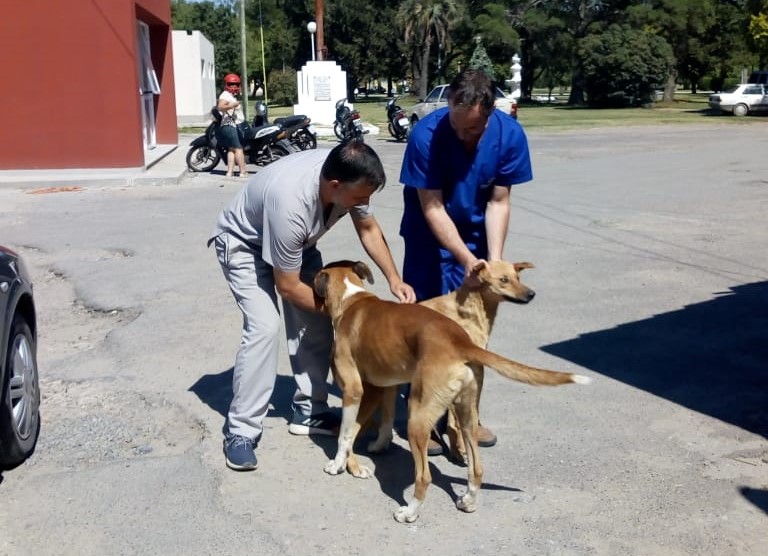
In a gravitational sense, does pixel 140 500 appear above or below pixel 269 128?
below

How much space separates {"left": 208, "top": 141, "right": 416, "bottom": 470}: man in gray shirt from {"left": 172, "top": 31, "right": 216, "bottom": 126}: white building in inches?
1366

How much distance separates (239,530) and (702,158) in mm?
18291

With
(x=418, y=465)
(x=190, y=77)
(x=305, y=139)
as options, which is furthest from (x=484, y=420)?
(x=190, y=77)

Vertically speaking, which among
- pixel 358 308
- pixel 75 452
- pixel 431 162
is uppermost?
pixel 431 162

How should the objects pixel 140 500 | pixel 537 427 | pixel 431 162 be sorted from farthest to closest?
pixel 537 427 < pixel 431 162 < pixel 140 500

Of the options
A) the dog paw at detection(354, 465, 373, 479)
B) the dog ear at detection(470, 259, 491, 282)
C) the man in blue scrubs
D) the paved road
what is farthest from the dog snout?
the dog paw at detection(354, 465, 373, 479)

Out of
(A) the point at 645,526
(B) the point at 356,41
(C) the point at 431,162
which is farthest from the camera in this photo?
(B) the point at 356,41

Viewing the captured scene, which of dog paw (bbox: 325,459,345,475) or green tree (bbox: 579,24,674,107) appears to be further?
green tree (bbox: 579,24,674,107)

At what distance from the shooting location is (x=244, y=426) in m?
4.45

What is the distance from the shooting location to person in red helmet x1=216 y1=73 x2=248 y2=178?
16156mm

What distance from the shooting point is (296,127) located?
17.9 metres

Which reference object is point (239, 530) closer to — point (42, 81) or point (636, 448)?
point (636, 448)

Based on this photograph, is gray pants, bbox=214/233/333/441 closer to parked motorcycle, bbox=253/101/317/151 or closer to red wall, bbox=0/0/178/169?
red wall, bbox=0/0/178/169

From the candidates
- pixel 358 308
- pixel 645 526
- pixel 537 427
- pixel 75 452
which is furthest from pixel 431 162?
pixel 75 452
